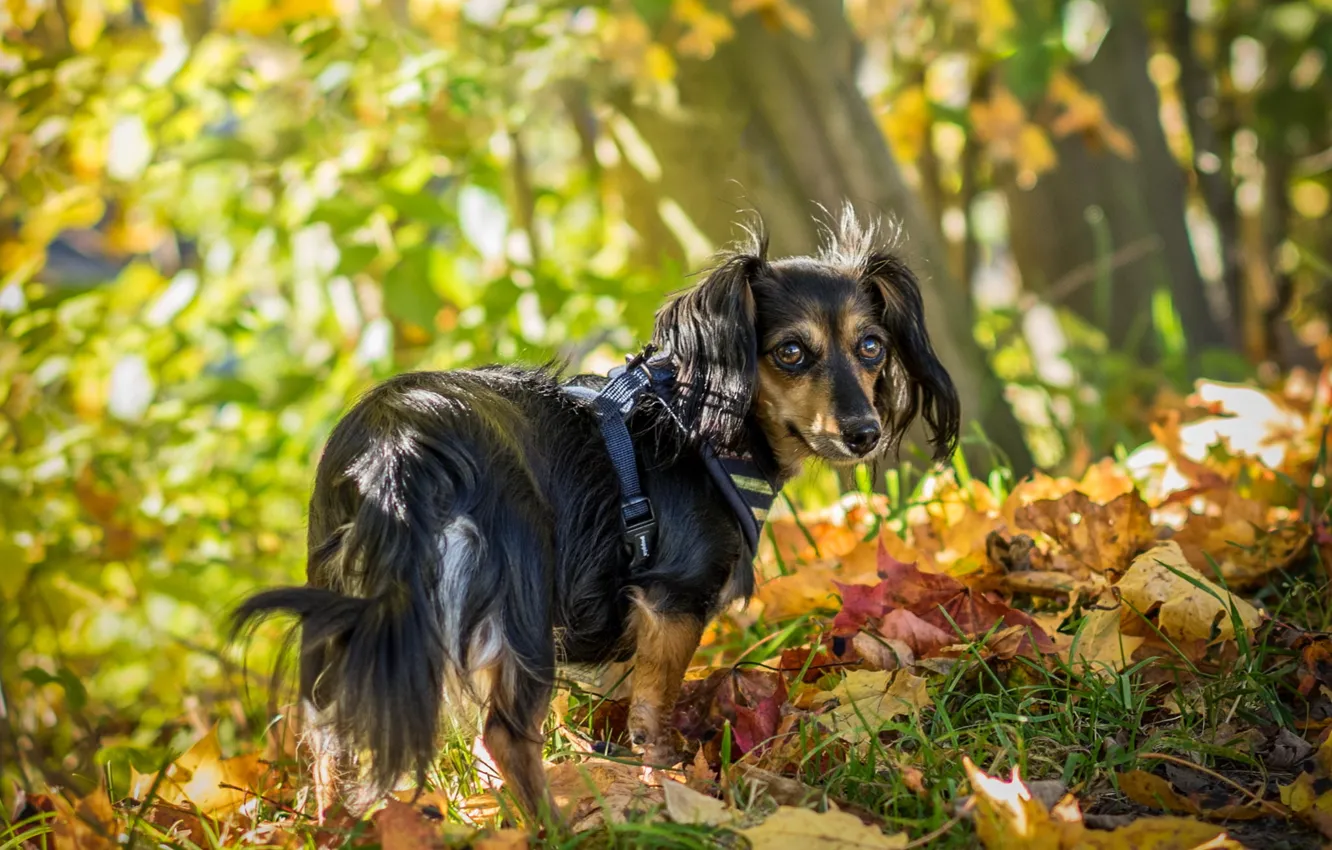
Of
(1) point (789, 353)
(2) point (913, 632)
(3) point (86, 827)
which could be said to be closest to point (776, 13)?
(1) point (789, 353)

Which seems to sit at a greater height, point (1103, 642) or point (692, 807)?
point (692, 807)

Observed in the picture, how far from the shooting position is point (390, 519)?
2.09 meters

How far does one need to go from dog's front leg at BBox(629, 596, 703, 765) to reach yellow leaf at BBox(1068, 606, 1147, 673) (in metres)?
0.88

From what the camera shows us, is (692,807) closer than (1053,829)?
No

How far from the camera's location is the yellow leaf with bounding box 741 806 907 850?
6.41 ft

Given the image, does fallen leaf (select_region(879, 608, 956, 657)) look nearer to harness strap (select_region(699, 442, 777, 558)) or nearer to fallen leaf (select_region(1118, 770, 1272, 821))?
harness strap (select_region(699, 442, 777, 558))

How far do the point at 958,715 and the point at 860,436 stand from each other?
633 mm

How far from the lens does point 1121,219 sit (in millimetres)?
6785

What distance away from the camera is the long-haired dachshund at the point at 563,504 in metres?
2.04

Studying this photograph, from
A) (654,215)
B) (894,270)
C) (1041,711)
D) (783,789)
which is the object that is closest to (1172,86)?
(654,215)

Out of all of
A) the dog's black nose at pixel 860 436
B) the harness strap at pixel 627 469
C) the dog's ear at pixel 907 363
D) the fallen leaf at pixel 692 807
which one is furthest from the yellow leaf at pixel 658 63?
the fallen leaf at pixel 692 807

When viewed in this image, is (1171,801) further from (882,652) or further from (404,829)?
(404,829)

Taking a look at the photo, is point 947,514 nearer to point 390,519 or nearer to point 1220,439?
point 1220,439

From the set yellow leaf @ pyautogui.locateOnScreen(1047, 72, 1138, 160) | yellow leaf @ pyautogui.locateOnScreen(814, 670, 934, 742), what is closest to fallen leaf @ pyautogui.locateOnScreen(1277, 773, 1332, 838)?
yellow leaf @ pyautogui.locateOnScreen(814, 670, 934, 742)
